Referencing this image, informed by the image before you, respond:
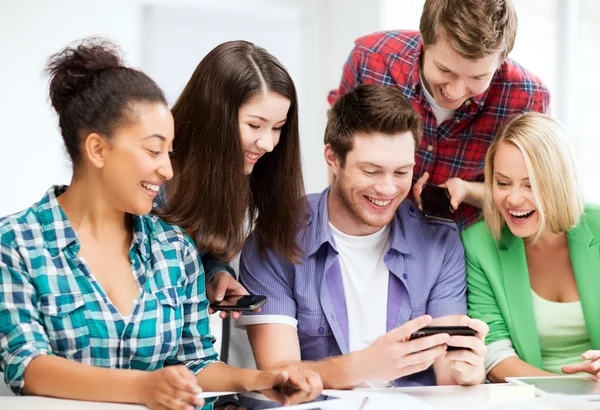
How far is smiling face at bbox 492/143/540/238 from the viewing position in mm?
2027

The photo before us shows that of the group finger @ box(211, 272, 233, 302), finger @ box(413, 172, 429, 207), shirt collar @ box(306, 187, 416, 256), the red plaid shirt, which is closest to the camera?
finger @ box(211, 272, 233, 302)

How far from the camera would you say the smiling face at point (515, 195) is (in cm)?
203

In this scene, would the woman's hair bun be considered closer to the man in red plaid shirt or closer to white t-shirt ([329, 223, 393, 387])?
white t-shirt ([329, 223, 393, 387])

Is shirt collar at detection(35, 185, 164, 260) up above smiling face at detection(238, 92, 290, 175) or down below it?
below

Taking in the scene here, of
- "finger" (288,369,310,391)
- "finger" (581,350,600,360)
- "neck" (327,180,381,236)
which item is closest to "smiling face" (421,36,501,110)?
"neck" (327,180,381,236)

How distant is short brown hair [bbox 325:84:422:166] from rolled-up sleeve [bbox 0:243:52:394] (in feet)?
3.27

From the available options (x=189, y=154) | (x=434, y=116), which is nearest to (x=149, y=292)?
(x=189, y=154)

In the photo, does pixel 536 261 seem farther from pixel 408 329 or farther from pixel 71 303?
pixel 71 303

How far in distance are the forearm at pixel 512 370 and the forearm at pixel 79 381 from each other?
0.97 metres

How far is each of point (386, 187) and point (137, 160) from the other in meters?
0.75

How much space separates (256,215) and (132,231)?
0.44m

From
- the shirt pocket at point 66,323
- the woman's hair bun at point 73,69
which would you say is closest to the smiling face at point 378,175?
the woman's hair bun at point 73,69

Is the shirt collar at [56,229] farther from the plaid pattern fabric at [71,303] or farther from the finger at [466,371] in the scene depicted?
the finger at [466,371]

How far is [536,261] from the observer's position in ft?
6.92
